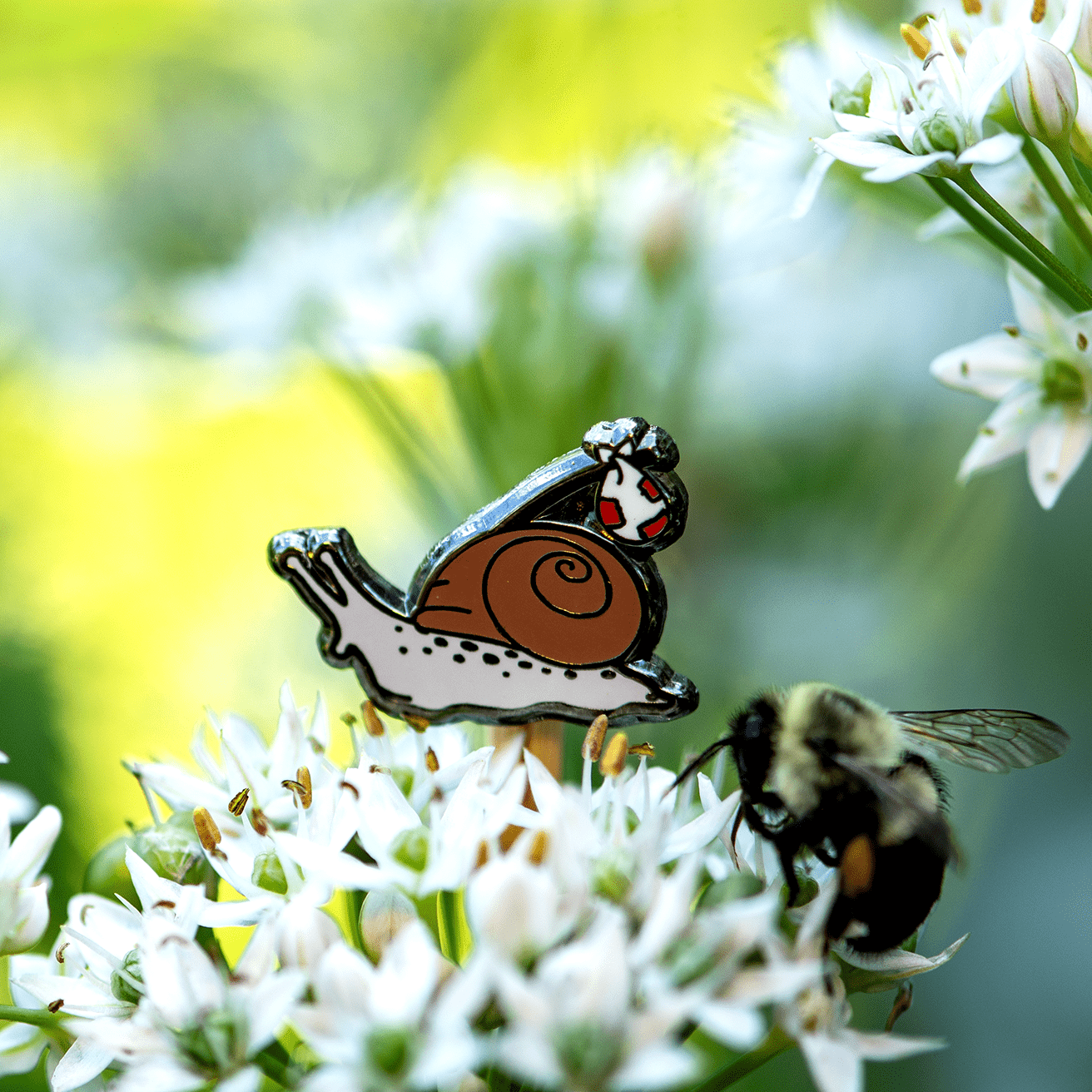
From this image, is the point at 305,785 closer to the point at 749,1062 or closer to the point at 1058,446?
the point at 749,1062

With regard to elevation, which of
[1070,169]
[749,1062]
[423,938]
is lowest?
[749,1062]

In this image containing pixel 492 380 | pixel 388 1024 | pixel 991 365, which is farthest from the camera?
pixel 492 380

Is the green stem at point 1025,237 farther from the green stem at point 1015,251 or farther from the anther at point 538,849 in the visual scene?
the anther at point 538,849

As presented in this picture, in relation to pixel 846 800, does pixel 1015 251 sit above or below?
above

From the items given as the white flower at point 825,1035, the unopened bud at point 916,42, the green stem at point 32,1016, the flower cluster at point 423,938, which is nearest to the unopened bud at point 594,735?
the flower cluster at point 423,938

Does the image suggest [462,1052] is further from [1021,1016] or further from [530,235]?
[1021,1016]

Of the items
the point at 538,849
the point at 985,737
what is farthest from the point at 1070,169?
the point at 538,849

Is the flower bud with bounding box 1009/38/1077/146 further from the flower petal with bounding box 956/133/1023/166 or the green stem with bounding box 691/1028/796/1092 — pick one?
the green stem with bounding box 691/1028/796/1092
